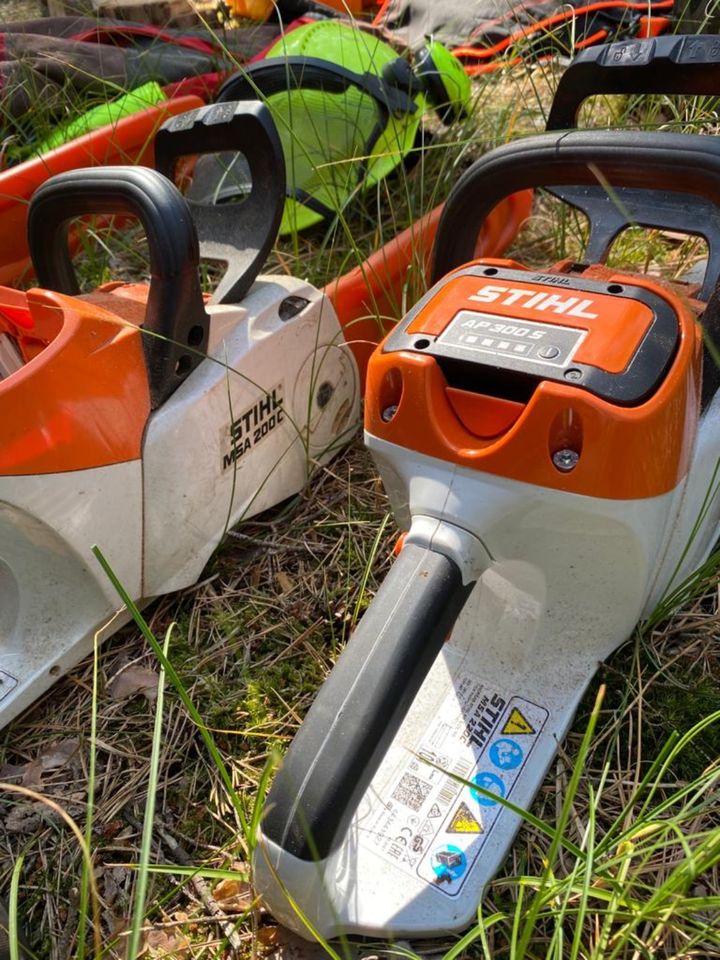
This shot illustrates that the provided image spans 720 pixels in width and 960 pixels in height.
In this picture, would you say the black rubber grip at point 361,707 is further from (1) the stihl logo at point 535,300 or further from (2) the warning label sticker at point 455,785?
(1) the stihl logo at point 535,300

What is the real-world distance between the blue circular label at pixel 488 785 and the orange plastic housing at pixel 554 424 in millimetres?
382

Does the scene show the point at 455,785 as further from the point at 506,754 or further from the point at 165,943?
the point at 165,943

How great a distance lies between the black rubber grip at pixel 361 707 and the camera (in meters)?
0.80

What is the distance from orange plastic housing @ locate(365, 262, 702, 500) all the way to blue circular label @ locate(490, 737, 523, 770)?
36cm

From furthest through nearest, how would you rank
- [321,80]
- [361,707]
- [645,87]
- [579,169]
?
[321,80] → [645,87] → [579,169] → [361,707]

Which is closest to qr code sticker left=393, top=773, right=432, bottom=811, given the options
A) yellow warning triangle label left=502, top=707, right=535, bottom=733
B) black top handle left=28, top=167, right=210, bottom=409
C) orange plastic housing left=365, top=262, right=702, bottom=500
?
yellow warning triangle label left=502, top=707, right=535, bottom=733

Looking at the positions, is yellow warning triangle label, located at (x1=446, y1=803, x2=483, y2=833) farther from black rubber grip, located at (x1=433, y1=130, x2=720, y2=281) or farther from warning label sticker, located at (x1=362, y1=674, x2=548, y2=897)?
black rubber grip, located at (x1=433, y1=130, x2=720, y2=281)

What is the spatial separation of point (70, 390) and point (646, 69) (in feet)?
2.90

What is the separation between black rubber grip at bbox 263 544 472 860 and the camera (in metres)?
0.80

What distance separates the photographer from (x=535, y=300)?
956 millimetres

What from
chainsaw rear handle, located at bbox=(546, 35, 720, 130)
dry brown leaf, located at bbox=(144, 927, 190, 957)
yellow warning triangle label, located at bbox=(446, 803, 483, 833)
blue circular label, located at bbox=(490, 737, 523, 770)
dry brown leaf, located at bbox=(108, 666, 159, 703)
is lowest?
dry brown leaf, located at bbox=(144, 927, 190, 957)

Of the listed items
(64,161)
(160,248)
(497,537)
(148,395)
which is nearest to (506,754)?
(497,537)

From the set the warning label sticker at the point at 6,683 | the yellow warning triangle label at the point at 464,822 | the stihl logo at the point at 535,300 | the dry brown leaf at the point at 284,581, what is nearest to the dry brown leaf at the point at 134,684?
the warning label sticker at the point at 6,683

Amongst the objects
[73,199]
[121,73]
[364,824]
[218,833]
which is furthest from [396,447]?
[121,73]
